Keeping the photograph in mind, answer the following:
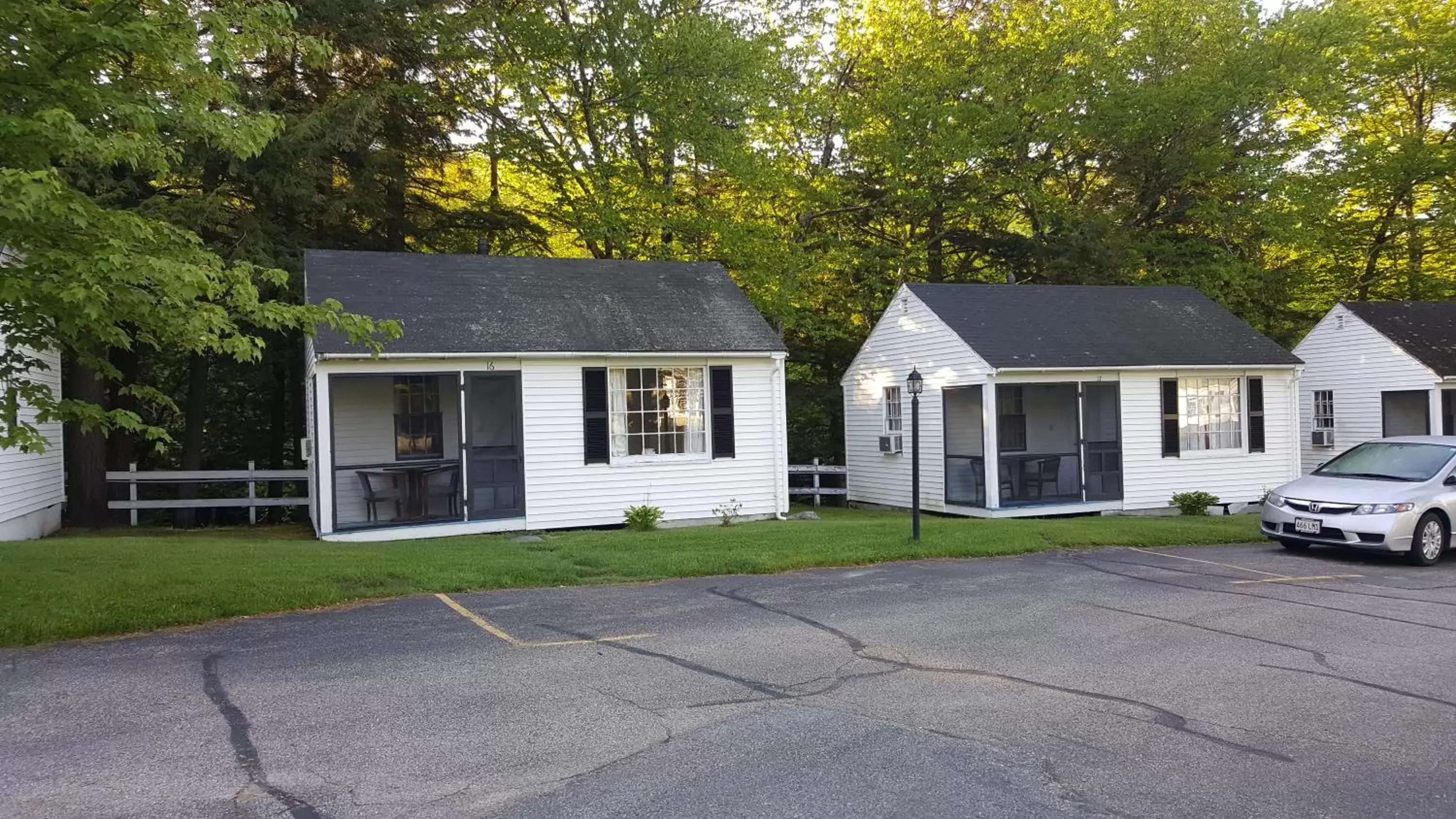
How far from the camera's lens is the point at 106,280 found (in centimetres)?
699

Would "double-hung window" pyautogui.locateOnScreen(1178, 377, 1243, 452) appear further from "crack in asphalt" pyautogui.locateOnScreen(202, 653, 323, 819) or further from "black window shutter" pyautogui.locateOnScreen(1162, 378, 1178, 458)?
"crack in asphalt" pyautogui.locateOnScreen(202, 653, 323, 819)

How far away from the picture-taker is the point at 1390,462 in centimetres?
1302

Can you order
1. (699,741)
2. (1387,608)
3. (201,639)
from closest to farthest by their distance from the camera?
1. (699,741)
2. (201,639)
3. (1387,608)

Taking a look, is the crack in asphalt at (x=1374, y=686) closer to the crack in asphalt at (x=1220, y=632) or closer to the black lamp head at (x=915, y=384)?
the crack in asphalt at (x=1220, y=632)

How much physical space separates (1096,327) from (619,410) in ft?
30.8

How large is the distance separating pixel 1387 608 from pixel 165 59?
11.4 metres

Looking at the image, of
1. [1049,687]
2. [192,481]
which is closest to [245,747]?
[1049,687]

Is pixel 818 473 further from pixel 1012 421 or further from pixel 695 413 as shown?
pixel 695 413

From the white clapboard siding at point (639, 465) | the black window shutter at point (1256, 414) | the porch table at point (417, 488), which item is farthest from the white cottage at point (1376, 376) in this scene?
the porch table at point (417, 488)

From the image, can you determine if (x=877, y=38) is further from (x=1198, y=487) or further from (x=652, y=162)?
(x=1198, y=487)

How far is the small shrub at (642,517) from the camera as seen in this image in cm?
1480

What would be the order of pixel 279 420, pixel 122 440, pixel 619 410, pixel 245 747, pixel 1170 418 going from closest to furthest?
pixel 245 747
pixel 619 410
pixel 1170 418
pixel 122 440
pixel 279 420

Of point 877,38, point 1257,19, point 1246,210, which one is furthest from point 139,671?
point 1257,19

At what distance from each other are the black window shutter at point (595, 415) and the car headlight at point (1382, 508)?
1000 centimetres
